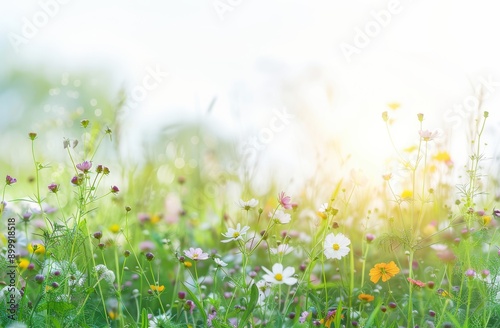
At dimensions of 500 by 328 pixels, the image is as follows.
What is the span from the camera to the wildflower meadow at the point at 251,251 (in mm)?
1559

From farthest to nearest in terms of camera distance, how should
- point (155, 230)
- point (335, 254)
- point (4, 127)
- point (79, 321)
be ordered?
1. point (4, 127)
2. point (155, 230)
3. point (79, 321)
4. point (335, 254)

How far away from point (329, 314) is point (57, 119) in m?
1.71

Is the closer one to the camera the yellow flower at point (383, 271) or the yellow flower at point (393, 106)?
the yellow flower at point (383, 271)

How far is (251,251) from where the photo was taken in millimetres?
1466

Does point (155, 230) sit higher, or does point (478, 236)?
point (478, 236)

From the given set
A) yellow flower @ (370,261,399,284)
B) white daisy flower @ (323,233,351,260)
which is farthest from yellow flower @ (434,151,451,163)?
white daisy flower @ (323,233,351,260)

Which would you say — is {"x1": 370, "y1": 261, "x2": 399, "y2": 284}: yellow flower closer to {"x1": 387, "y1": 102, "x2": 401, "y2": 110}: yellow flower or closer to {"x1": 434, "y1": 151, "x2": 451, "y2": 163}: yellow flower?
{"x1": 387, "y1": 102, "x2": 401, "y2": 110}: yellow flower

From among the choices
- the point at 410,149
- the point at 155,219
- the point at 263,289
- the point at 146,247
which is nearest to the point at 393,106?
A: the point at 410,149

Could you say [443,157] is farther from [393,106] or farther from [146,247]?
[146,247]

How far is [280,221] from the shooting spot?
154 centimetres

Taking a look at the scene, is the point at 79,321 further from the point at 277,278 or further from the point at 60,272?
the point at 277,278

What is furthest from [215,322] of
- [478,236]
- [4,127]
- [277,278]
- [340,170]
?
[4,127]

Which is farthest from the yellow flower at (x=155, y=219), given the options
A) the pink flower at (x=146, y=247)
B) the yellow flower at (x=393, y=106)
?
the yellow flower at (x=393, y=106)

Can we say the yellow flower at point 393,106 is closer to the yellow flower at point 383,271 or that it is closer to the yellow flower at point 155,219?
the yellow flower at point 383,271
